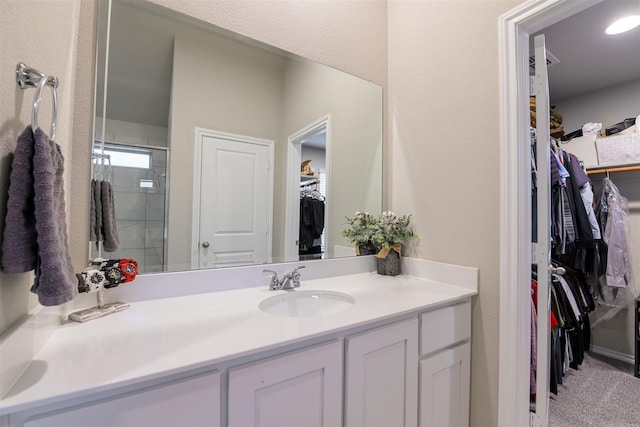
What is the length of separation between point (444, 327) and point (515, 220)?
541 millimetres

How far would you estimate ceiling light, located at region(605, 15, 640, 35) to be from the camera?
1.72 metres

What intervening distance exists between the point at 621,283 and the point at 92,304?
338cm

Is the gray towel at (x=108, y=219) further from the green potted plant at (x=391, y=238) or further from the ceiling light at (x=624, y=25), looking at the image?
the ceiling light at (x=624, y=25)

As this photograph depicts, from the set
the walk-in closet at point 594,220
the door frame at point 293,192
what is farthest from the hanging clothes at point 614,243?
the door frame at point 293,192

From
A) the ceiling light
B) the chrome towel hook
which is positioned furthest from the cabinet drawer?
the ceiling light

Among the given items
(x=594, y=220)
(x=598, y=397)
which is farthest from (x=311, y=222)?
(x=598, y=397)

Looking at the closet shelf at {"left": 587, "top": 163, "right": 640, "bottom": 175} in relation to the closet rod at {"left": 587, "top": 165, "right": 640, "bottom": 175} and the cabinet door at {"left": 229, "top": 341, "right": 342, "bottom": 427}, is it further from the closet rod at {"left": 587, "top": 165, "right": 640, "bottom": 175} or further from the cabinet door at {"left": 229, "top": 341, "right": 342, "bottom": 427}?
the cabinet door at {"left": 229, "top": 341, "right": 342, "bottom": 427}

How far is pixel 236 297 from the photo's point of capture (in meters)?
1.20

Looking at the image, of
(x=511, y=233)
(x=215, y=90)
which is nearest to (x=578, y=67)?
(x=511, y=233)

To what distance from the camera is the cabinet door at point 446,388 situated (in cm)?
116

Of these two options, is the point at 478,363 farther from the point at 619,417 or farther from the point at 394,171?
the point at 619,417

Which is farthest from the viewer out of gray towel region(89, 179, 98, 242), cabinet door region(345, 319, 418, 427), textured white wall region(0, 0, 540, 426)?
textured white wall region(0, 0, 540, 426)

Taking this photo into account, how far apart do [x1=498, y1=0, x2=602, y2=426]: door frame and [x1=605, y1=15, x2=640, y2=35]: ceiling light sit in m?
1.13

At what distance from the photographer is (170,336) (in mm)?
814
